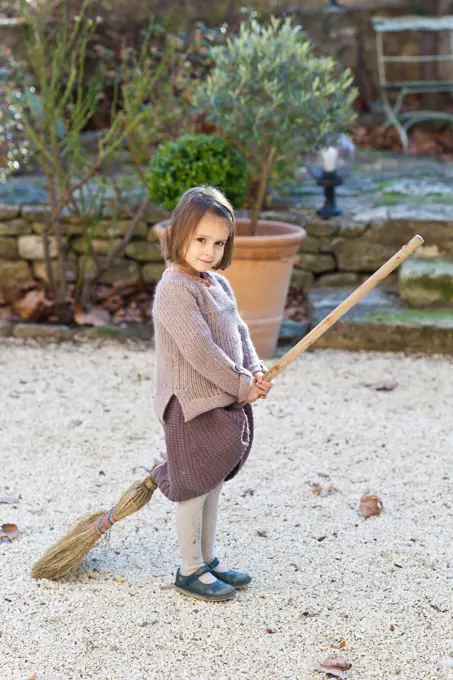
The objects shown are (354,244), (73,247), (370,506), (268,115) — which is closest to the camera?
(370,506)

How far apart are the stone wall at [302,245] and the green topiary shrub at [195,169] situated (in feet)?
2.63

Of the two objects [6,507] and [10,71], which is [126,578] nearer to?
[6,507]

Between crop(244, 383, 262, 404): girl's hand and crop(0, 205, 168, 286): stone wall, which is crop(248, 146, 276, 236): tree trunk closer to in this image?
crop(0, 205, 168, 286): stone wall

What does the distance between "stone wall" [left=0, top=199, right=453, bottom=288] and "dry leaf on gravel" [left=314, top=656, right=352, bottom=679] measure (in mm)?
3558

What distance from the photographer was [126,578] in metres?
2.75

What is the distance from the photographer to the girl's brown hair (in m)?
2.38

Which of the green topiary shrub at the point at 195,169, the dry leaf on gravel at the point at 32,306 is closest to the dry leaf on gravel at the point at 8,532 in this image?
the green topiary shrub at the point at 195,169

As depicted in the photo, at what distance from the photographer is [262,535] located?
304 cm

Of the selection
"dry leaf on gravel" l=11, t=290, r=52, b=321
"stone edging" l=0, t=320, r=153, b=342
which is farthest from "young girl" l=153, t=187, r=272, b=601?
"dry leaf on gravel" l=11, t=290, r=52, b=321

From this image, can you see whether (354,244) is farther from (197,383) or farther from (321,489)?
(197,383)

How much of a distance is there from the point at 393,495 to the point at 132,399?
1486 millimetres

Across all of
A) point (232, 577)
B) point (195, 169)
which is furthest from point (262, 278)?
point (232, 577)

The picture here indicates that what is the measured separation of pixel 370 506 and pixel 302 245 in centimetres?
272

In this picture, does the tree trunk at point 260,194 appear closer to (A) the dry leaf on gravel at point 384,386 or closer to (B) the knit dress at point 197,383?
(A) the dry leaf on gravel at point 384,386
